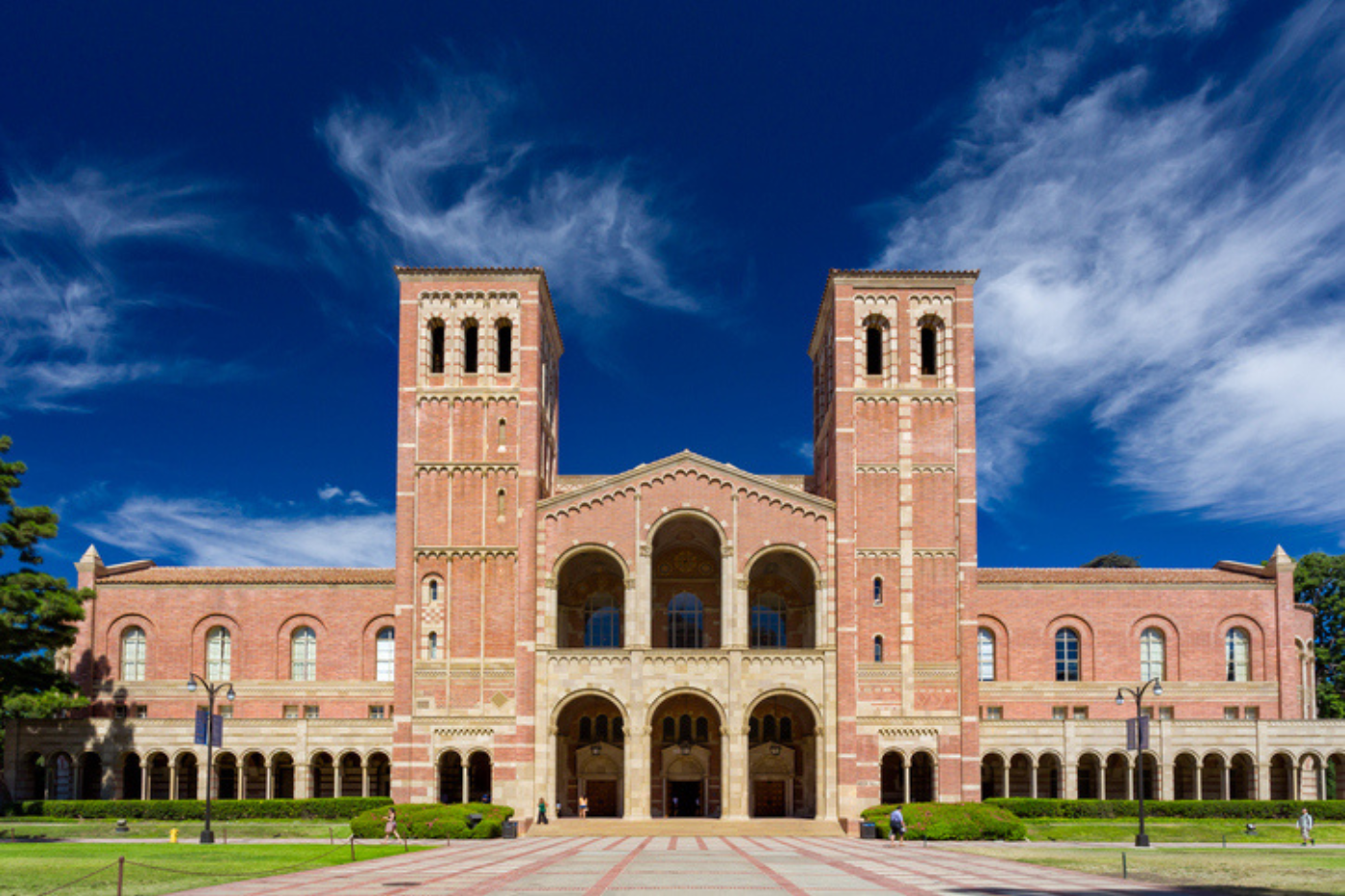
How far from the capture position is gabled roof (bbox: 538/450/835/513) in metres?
57.8

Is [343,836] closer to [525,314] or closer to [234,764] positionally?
[234,764]

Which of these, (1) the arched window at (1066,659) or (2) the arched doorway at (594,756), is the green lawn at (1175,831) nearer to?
(1) the arched window at (1066,659)

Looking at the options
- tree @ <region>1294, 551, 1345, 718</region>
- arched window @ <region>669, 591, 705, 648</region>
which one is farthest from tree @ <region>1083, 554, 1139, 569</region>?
arched window @ <region>669, 591, 705, 648</region>

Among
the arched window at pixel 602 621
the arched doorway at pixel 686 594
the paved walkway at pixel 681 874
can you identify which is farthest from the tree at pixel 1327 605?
the paved walkway at pixel 681 874

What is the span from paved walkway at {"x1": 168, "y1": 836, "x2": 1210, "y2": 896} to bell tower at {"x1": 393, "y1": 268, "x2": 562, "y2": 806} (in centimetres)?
1297

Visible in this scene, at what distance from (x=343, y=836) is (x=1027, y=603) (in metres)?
35.8

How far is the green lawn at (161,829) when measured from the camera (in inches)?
1871

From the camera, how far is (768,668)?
56500 millimetres

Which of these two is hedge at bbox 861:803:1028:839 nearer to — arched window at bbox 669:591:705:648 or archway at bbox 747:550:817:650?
archway at bbox 747:550:817:650

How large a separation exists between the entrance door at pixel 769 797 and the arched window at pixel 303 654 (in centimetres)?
2364

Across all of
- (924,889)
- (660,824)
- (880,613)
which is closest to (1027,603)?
(880,613)

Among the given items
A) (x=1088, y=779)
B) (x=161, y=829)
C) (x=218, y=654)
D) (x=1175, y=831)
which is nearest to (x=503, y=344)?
(x=218, y=654)

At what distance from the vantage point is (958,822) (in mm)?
47219

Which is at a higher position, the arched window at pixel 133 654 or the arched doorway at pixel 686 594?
the arched doorway at pixel 686 594
